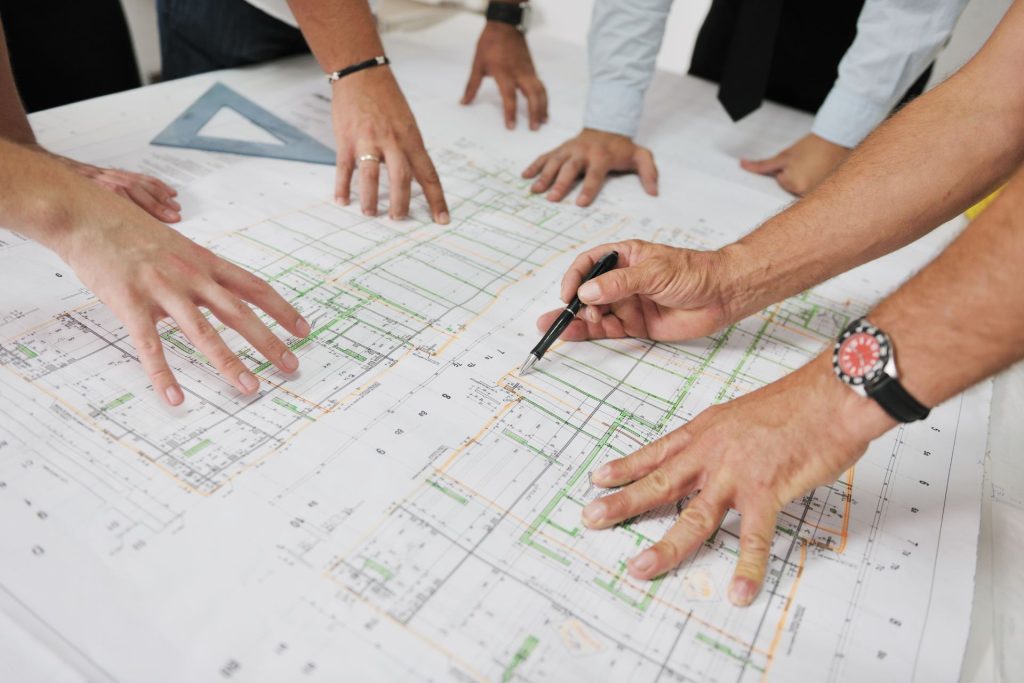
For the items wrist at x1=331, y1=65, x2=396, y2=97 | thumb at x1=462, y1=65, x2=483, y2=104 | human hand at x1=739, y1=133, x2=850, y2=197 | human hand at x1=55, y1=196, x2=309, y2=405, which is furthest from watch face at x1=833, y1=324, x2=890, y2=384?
thumb at x1=462, y1=65, x2=483, y2=104

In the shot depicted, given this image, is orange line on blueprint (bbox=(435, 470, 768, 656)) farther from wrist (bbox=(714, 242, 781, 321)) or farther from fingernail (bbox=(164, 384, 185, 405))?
wrist (bbox=(714, 242, 781, 321))

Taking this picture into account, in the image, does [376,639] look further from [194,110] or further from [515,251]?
[194,110]

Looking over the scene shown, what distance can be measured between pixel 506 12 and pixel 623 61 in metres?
0.40

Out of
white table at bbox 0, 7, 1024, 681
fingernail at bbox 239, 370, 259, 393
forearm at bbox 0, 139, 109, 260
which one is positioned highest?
forearm at bbox 0, 139, 109, 260

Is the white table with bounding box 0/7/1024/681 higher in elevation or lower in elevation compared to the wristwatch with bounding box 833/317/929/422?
lower

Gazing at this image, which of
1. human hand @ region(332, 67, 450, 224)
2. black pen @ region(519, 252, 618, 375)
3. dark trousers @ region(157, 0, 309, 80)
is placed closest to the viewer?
black pen @ region(519, 252, 618, 375)

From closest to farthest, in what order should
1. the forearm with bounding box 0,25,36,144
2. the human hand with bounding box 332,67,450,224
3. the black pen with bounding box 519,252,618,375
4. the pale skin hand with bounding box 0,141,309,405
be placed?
the pale skin hand with bounding box 0,141,309,405
the black pen with bounding box 519,252,618,375
the forearm with bounding box 0,25,36,144
the human hand with bounding box 332,67,450,224

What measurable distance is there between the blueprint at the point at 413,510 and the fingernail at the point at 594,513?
0.06 ft

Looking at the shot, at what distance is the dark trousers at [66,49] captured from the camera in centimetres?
172

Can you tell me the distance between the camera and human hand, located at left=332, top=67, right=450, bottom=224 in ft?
4.17

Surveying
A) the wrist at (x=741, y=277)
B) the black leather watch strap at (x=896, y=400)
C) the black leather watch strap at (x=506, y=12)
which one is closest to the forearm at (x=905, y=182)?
the wrist at (x=741, y=277)

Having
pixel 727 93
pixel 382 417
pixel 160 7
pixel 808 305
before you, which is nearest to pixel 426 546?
pixel 382 417

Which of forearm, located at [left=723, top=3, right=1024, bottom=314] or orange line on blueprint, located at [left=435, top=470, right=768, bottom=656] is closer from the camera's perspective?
orange line on blueprint, located at [left=435, top=470, right=768, bottom=656]

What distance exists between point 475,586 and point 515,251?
69cm
